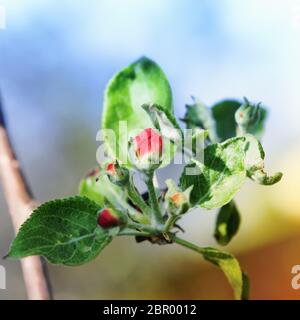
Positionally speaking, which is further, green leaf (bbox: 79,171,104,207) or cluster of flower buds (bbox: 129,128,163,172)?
green leaf (bbox: 79,171,104,207)

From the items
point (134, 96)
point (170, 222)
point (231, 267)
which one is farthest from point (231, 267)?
point (134, 96)

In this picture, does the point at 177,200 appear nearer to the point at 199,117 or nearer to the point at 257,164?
the point at 257,164

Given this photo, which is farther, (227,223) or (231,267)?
(227,223)

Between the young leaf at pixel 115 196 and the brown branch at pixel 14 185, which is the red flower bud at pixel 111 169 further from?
the brown branch at pixel 14 185

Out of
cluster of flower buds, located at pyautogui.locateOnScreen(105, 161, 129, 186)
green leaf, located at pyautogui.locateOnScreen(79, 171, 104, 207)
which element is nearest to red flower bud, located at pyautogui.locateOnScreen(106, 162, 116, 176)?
cluster of flower buds, located at pyautogui.locateOnScreen(105, 161, 129, 186)

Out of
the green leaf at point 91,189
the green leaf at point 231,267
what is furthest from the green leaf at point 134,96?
the green leaf at point 231,267

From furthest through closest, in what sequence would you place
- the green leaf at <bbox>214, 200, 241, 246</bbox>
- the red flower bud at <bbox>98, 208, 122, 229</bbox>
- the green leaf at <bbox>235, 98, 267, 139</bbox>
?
the green leaf at <bbox>214, 200, 241, 246</bbox> < the green leaf at <bbox>235, 98, 267, 139</bbox> < the red flower bud at <bbox>98, 208, 122, 229</bbox>

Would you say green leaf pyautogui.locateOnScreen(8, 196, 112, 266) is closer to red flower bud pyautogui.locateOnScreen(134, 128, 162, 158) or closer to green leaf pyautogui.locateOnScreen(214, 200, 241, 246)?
red flower bud pyautogui.locateOnScreen(134, 128, 162, 158)
